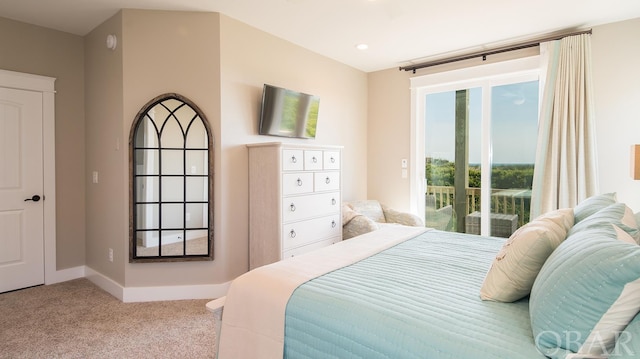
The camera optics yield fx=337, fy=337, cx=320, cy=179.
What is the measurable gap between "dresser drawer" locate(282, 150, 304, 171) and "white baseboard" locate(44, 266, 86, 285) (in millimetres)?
2659

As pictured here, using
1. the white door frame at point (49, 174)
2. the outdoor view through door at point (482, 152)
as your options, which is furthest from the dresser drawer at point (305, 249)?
the white door frame at point (49, 174)

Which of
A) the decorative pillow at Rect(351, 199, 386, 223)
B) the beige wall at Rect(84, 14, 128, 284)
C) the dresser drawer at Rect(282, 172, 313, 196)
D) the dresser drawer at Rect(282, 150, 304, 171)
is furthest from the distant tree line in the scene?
the beige wall at Rect(84, 14, 128, 284)

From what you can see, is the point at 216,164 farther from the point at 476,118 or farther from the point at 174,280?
the point at 476,118

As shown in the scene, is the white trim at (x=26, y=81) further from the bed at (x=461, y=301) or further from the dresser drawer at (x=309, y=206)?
the bed at (x=461, y=301)

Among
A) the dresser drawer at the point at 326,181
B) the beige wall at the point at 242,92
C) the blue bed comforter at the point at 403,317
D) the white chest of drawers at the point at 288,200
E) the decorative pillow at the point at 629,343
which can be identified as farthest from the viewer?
the dresser drawer at the point at 326,181

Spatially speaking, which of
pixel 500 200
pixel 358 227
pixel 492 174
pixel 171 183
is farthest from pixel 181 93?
pixel 500 200

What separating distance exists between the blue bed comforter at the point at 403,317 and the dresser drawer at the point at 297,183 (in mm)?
1439

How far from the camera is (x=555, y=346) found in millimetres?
946

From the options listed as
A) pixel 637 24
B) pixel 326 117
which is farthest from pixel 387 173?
pixel 637 24

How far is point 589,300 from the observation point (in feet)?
3.03

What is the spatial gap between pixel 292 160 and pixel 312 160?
0.27 meters

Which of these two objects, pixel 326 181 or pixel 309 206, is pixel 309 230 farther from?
pixel 326 181

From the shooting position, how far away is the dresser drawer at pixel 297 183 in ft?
10.0

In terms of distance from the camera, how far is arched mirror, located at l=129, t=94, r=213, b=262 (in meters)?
3.09
